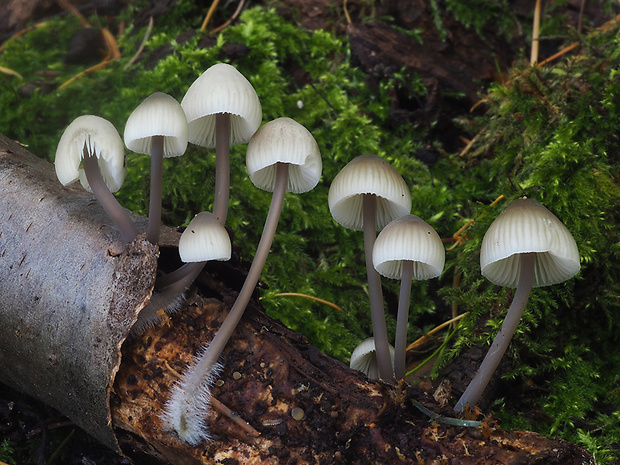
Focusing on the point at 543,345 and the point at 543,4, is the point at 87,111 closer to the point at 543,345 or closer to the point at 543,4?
the point at 543,345

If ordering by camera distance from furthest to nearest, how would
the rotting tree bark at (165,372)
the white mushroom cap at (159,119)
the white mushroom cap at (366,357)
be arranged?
1. the white mushroom cap at (366,357)
2. the white mushroom cap at (159,119)
3. the rotting tree bark at (165,372)

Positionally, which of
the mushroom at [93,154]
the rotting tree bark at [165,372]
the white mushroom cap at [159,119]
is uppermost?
the white mushroom cap at [159,119]

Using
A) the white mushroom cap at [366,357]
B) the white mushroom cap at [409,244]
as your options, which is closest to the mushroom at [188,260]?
the white mushroom cap at [409,244]

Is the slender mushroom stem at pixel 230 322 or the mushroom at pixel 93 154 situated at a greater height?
the mushroom at pixel 93 154

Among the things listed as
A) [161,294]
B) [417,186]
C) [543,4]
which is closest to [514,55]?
[543,4]

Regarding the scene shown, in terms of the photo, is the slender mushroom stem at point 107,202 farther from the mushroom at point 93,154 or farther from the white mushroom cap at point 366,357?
the white mushroom cap at point 366,357

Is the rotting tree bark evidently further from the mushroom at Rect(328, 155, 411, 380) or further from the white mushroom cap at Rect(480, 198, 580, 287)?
the white mushroom cap at Rect(480, 198, 580, 287)

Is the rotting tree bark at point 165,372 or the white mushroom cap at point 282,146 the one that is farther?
the white mushroom cap at point 282,146

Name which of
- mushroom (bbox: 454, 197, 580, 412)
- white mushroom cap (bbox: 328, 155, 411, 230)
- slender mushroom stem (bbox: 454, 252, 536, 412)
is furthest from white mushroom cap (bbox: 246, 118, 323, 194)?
slender mushroom stem (bbox: 454, 252, 536, 412)
